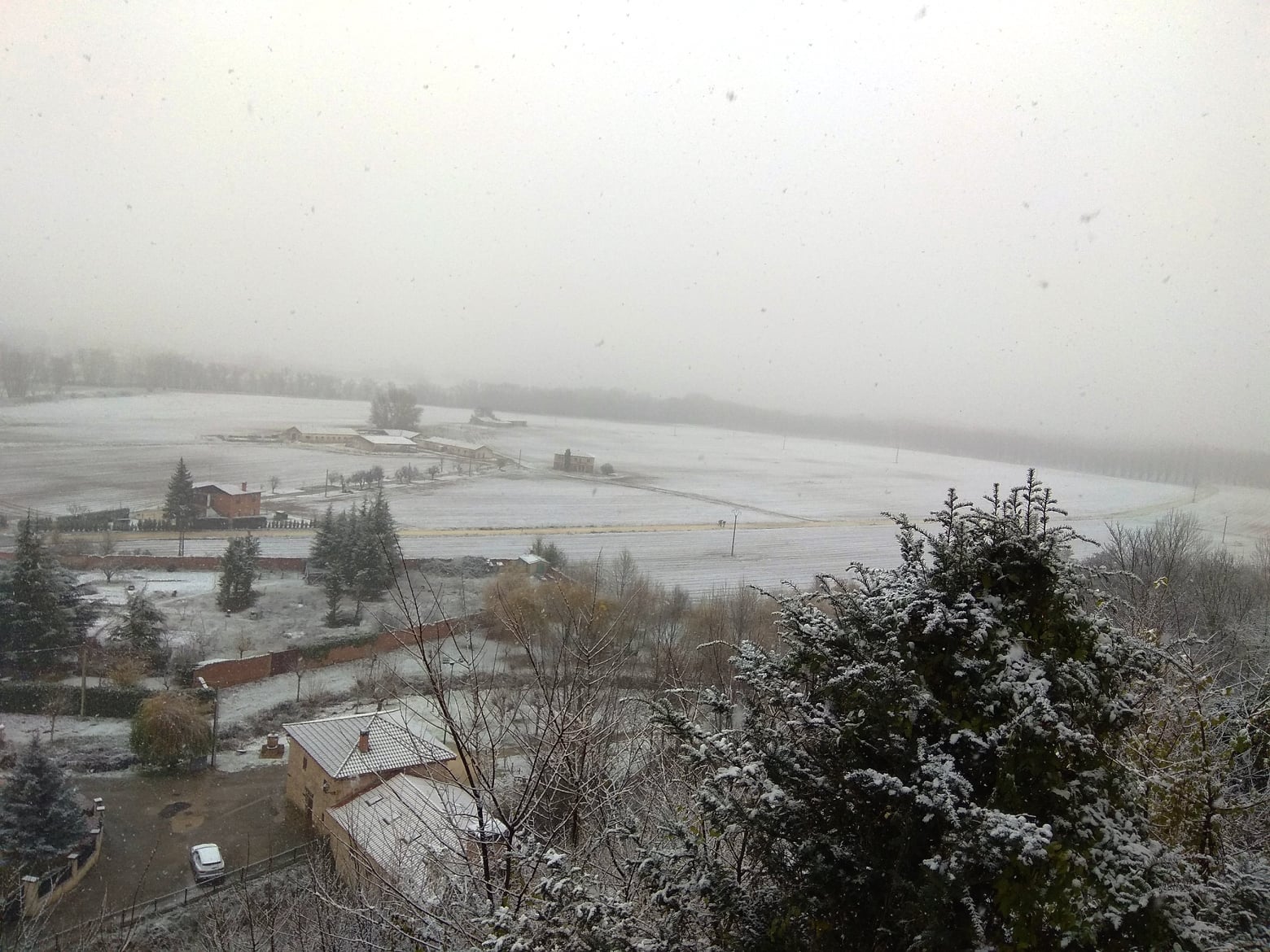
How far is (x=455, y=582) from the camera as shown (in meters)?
13.6

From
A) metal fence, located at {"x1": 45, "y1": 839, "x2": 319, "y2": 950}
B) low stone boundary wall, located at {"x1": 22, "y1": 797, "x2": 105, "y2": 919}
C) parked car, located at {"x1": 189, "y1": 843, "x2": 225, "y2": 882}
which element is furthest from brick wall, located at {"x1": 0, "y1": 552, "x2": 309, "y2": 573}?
metal fence, located at {"x1": 45, "y1": 839, "x2": 319, "y2": 950}

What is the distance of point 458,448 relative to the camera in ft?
68.3

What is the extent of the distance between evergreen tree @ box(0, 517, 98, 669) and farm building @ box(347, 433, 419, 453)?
851 centimetres

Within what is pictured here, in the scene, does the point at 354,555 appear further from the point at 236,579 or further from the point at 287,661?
the point at 287,661

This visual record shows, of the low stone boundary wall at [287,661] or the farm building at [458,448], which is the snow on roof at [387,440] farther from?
the low stone boundary wall at [287,661]

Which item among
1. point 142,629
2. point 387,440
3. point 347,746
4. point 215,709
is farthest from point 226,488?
point 347,746

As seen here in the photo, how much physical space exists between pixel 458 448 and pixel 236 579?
7.70m

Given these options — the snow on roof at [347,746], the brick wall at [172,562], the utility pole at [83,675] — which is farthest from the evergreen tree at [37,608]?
the snow on roof at [347,746]

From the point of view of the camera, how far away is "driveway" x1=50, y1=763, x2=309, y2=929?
727 cm

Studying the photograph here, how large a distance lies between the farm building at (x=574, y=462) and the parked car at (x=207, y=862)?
44.4 ft

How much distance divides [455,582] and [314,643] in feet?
8.94

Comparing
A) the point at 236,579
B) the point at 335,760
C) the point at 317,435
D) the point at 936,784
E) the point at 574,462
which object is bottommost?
the point at 335,760

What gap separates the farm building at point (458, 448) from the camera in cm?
2064

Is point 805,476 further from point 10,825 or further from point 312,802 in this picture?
point 10,825
